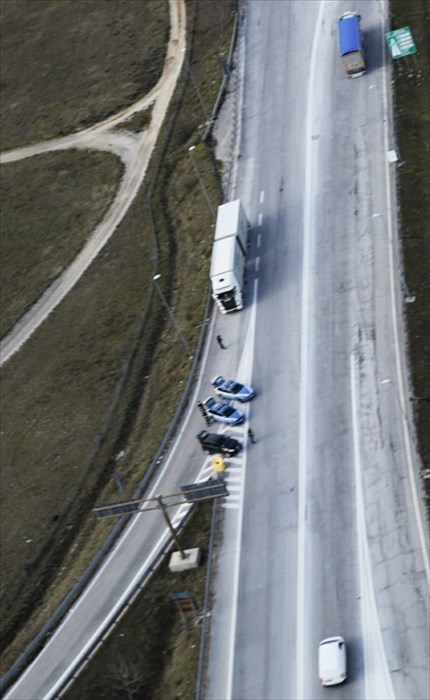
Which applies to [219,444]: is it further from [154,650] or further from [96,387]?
[96,387]

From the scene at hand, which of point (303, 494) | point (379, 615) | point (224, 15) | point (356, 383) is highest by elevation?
point (224, 15)

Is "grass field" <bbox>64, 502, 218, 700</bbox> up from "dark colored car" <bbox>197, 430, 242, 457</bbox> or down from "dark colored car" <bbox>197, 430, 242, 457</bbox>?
down

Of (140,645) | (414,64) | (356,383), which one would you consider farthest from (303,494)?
(414,64)

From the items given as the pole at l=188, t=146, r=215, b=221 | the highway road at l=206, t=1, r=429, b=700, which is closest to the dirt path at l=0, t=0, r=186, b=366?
the pole at l=188, t=146, r=215, b=221

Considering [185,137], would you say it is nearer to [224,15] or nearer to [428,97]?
[224,15]

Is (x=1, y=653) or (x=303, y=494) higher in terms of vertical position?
(x=303, y=494)

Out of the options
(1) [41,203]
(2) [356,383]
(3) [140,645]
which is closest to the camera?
(3) [140,645]

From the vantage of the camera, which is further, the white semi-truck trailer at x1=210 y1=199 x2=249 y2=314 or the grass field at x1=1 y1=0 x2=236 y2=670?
the white semi-truck trailer at x1=210 y1=199 x2=249 y2=314

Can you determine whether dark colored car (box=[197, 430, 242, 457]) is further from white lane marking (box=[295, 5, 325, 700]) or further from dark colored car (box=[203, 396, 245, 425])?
white lane marking (box=[295, 5, 325, 700])
